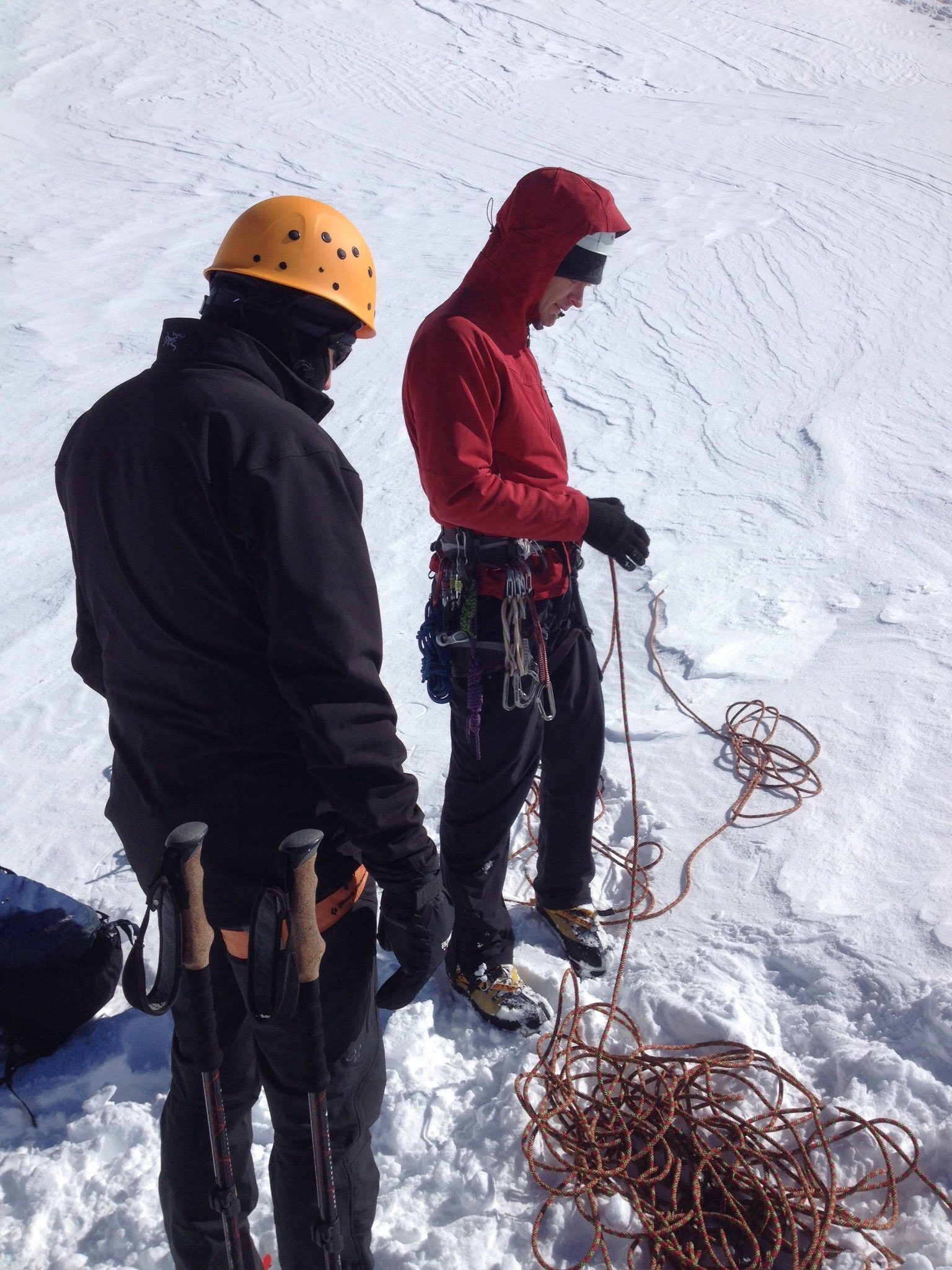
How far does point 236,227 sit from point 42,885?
173 cm

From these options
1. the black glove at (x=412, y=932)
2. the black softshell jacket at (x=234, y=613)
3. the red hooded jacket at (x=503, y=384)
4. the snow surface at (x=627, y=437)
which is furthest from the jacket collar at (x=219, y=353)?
the snow surface at (x=627, y=437)

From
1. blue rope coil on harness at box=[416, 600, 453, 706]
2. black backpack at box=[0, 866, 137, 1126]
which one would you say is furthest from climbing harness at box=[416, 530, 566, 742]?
black backpack at box=[0, 866, 137, 1126]

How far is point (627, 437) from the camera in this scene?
606 cm

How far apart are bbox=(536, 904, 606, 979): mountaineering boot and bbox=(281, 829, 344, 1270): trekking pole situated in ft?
3.73

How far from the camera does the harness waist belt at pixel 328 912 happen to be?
1674mm

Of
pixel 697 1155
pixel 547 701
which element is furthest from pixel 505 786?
pixel 697 1155

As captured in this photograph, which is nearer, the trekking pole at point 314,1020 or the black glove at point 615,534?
the trekking pole at point 314,1020

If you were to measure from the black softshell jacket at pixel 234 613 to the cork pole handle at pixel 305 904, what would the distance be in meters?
0.10

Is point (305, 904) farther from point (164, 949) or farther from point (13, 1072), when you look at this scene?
point (13, 1072)

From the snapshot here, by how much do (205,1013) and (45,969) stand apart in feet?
3.45

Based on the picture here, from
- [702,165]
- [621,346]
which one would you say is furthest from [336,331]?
[702,165]

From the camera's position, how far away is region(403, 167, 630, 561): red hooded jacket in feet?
7.06

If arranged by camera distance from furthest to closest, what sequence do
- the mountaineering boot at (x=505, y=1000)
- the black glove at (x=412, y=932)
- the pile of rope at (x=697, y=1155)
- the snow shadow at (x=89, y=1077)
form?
the mountaineering boot at (x=505, y=1000) → the snow shadow at (x=89, y=1077) → the pile of rope at (x=697, y=1155) → the black glove at (x=412, y=932)

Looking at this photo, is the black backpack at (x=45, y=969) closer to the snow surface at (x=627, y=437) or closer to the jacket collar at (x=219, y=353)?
the snow surface at (x=627, y=437)
